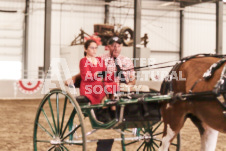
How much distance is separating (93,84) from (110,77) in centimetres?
21

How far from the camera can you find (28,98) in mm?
14938

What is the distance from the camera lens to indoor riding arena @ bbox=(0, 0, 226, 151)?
11.8 feet

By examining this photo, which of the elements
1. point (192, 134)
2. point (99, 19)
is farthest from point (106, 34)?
point (192, 134)

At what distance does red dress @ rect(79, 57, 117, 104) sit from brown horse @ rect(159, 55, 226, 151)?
62cm

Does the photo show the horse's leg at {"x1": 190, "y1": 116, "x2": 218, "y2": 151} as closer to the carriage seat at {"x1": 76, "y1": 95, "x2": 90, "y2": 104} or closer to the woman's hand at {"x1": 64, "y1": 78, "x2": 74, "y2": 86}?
the carriage seat at {"x1": 76, "y1": 95, "x2": 90, "y2": 104}

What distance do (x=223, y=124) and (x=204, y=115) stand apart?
0.65 ft

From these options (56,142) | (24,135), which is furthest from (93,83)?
(24,135)

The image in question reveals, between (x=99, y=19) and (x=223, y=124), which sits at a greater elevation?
(x=99, y=19)

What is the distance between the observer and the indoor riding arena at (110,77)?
3.59 m

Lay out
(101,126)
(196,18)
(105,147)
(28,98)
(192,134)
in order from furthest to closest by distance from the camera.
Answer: (196,18) → (28,98) → (192,134) → (105,147) → (101,126)

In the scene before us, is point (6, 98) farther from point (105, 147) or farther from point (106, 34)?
point (105, 147)

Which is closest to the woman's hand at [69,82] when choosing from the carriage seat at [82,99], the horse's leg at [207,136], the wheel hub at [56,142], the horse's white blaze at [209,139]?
the carriage seat at [82,99]

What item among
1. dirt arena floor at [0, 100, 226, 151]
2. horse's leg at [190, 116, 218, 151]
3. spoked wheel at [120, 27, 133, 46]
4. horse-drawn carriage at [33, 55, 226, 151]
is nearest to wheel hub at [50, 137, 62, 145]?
horse-drawn carriage at [33, 55, 226, 151]

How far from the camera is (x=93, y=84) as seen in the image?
4160 millimetres
